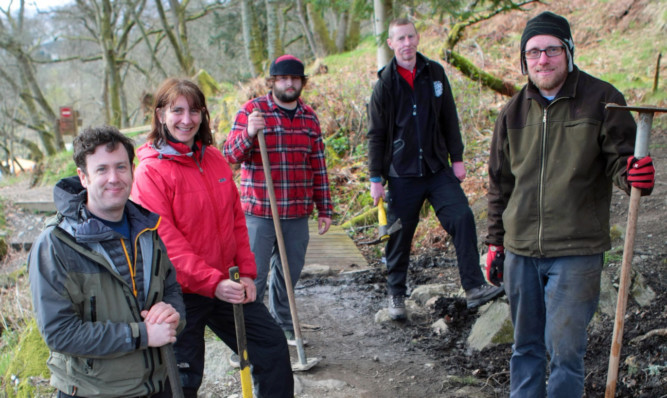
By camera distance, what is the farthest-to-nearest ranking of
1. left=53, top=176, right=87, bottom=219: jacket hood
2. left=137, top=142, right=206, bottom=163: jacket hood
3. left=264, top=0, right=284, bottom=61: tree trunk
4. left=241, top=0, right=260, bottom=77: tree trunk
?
left=241, top=0, right=260, bottom=77: tree trunk → left=264, top=0, right=284, bottom=61: tree trunk → left=137, top=142, right=206, bottom=163: jacket hood → left=53, top=176, right=87, bottom=219: jacket hood

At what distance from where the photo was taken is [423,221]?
26.1ft

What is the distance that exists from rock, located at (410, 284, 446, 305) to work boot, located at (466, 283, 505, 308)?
890mm

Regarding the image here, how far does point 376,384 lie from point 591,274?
187 cm

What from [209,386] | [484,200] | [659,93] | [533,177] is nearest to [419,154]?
[533,177]

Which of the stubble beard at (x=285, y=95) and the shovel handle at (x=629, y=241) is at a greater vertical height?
the stubble beard at (x=285, y=95)

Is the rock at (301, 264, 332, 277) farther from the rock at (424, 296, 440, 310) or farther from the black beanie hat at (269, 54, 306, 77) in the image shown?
the black beanie hat at (269, 54, 306, 77)

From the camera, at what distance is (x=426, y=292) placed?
5.59m

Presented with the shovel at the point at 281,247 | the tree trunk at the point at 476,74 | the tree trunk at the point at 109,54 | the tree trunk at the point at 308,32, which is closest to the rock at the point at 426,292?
the shovel at the point at 281,247

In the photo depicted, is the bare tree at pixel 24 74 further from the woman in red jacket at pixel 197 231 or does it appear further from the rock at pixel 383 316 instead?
the woman in red jacket at pixel 197 231

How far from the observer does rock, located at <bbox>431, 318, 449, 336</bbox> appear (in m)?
4.85

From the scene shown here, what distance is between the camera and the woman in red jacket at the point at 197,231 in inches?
117

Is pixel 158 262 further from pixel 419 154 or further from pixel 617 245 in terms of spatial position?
pixel 617 245

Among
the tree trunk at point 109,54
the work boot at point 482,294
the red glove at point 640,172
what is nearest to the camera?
the red glove at point 640,172

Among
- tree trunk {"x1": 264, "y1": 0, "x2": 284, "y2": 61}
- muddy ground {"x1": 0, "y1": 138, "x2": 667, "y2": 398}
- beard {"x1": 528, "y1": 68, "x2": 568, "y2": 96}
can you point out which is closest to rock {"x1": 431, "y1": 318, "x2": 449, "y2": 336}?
muddy ground {"x1": 0, "y1": 138, "x2": 667, "y2": 398}
